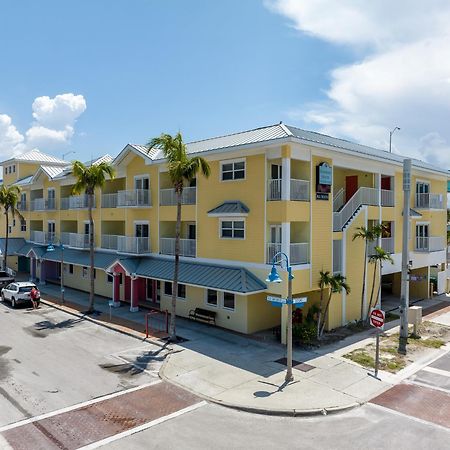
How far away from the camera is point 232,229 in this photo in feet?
75.4

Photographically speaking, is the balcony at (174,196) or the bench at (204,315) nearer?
the bench at (204,315)

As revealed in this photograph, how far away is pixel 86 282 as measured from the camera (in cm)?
3425

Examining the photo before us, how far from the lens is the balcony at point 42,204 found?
38969mm

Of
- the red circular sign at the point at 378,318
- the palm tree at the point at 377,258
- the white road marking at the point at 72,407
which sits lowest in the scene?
the white road marking at the point at 72,407

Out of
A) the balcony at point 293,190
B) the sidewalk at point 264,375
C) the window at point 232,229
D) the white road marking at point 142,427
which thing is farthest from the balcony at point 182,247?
the white road marking at point 142,427

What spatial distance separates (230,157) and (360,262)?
31.5 feet

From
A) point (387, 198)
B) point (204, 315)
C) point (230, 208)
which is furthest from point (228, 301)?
point (387, 198)

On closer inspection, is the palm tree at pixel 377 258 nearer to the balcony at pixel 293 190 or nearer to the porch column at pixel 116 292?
the balcony at pixel 293 190

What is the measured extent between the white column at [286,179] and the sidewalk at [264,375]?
700cm

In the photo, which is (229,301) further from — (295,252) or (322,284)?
(322,284)

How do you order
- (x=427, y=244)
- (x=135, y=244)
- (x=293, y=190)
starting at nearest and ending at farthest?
(x=293, y=190) < (x=135, y=244) < (x=427, y=244)

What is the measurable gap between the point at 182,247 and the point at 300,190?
8140mm

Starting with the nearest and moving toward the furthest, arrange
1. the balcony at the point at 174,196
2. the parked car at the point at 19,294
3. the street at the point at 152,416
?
the street at the point at 152,416 < the balcony at the point at 174,196 < the parked car at the point at 19,294

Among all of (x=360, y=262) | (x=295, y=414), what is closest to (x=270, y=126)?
(x=360, y=262)
